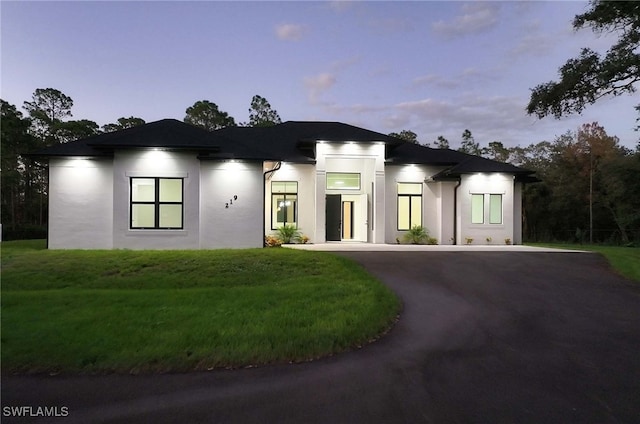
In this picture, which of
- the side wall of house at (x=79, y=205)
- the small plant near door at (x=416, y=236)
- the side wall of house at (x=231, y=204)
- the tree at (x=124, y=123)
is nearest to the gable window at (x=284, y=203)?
the side wall of house at (x=231, y=204)

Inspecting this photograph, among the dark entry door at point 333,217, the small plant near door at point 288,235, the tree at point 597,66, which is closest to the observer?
the tree at point 597,66

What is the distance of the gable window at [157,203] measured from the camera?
14.4 metres

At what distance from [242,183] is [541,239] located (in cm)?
3441

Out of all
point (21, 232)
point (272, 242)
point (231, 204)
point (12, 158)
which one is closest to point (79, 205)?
point (231, 204)

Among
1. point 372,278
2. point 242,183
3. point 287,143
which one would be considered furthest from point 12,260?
point 287,143

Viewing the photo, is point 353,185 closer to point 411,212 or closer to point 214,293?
point 411,212

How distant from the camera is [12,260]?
1108 centimetres

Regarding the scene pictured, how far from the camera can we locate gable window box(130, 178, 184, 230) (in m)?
14.4

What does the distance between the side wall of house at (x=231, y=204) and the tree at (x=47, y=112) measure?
31.0 metres

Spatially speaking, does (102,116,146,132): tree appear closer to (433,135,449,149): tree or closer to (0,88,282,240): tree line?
(0,88,282,240): tree line

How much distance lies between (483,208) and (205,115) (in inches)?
1348
